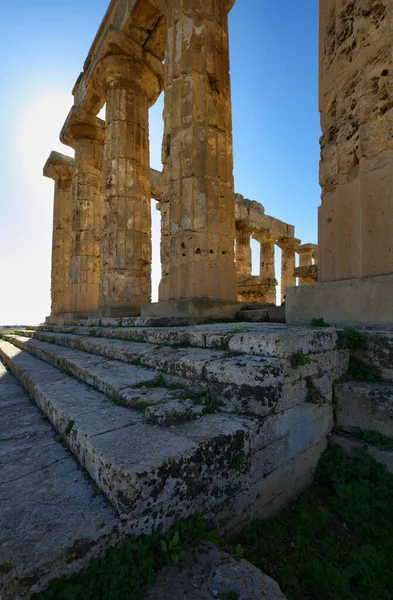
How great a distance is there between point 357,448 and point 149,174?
795cm

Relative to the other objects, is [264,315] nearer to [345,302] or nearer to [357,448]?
[345,302]

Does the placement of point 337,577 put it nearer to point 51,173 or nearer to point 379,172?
point 379,172

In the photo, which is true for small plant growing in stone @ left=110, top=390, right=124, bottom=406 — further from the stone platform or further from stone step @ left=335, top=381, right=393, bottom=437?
stone step @ left=335, top=381, right=393, bottom=437

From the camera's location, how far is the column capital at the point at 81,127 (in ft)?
31.7

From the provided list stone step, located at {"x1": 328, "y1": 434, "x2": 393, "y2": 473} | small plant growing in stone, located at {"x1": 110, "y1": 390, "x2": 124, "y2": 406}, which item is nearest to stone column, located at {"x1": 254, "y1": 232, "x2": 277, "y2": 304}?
stone step, located at {"x1": 328, "y1": 434, "x2": 393, "y2": 473}

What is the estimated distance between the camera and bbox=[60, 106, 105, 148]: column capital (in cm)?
965

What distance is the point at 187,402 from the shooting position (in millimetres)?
1883

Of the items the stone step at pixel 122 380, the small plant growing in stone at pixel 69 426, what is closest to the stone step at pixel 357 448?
the stone step at pixel 122 380

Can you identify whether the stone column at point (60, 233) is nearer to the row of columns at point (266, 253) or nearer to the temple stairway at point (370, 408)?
the row of columns at point (266, 253)

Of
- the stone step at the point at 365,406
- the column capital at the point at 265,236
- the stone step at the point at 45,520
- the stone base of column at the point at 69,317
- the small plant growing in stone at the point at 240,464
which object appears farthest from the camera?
the column capital at the point at 265,236

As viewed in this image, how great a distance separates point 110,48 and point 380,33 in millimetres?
7196

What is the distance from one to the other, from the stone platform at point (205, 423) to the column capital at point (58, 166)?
1278 cm

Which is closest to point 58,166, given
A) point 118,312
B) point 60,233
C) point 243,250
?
point 60,233

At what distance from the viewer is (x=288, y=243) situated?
19.5 meters
